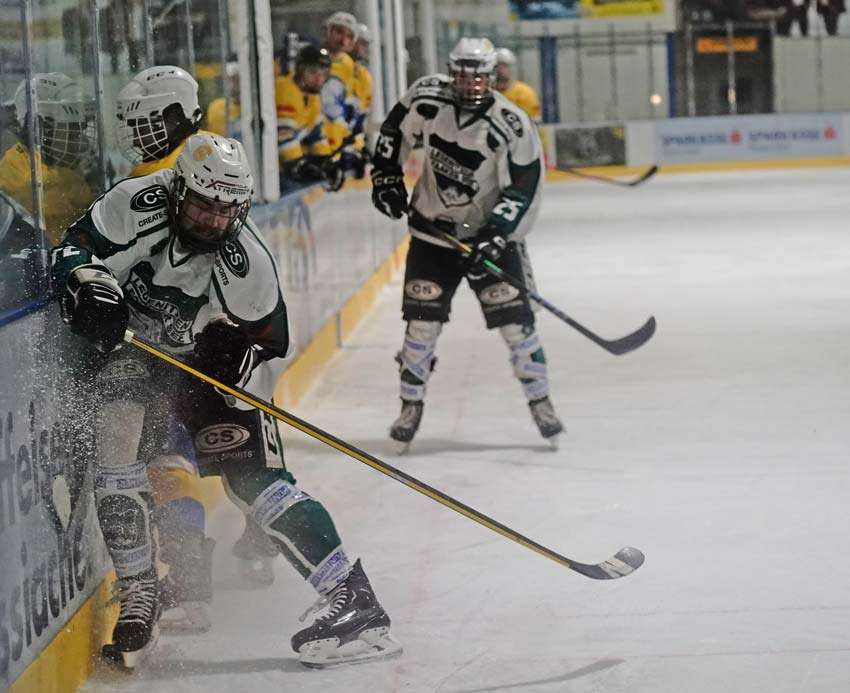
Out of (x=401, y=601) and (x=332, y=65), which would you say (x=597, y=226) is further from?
(x=401, y=601)

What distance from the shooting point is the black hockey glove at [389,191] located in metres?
5.05

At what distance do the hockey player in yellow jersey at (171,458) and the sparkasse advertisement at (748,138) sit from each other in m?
15.4

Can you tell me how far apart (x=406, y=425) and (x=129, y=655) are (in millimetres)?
2159

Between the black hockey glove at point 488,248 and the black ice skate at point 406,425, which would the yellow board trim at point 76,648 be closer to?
the black ice skate at point 406,425

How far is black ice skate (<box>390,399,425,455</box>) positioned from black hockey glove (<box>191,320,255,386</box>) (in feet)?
6.50

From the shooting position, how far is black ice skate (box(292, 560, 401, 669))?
10.1ft

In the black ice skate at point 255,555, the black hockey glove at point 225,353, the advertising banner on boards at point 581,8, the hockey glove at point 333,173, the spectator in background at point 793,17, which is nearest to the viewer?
the black hockey glove at point 225,353

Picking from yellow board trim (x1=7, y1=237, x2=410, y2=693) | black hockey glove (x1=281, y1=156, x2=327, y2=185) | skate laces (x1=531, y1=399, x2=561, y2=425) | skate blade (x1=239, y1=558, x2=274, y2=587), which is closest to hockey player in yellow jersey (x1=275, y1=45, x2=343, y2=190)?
black hockey glove (x1=281, y1=156, x2=327, y2=185)

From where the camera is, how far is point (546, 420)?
5051mm

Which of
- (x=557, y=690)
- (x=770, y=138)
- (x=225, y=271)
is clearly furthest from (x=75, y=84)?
(x=770, y=138)

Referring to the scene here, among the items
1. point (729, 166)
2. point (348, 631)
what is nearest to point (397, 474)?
point (348, 631)

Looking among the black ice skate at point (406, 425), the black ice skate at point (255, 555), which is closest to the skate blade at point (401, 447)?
the black ice skate at point (406, 425)

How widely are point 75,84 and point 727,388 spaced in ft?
10.8

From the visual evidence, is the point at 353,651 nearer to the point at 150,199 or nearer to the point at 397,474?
the point at 397,474
